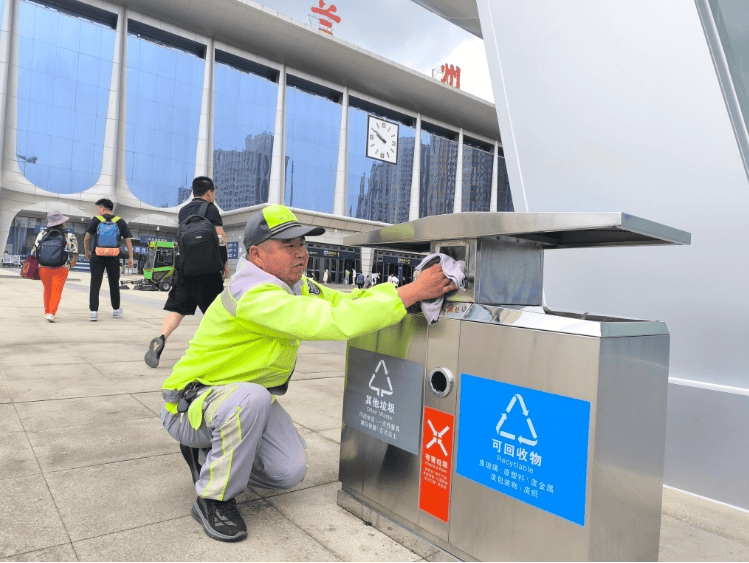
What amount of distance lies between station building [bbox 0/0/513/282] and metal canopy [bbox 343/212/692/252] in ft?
86.9

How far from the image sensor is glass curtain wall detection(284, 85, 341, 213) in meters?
37.0

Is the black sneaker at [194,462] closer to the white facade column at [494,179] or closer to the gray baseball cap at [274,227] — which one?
the gray baseball cap at [274,227]

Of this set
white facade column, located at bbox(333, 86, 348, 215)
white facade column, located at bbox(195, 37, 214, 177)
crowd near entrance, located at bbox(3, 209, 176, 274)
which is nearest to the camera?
crowd near entrance, located at bbox(3, 209, 176, 274)

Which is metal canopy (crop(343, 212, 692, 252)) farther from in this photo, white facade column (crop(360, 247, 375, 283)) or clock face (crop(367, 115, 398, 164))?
white facade column (crop(360, 247, 375, 283))

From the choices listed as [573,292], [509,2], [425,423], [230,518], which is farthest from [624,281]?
[230,518]

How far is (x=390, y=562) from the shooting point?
1.78 m

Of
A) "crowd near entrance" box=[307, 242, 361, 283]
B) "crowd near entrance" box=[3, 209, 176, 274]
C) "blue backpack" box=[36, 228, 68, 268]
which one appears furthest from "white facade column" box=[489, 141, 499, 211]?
"blue backpack" box=[36, 228, 68, 268]

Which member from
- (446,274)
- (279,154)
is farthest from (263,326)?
(279,154)

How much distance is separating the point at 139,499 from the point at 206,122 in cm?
3550

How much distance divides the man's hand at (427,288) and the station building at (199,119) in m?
26.7

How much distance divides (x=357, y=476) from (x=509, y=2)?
9.86ft

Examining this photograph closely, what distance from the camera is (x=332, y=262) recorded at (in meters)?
38.8

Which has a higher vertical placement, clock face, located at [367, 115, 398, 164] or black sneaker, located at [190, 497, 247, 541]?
clock face, located at [367, 115, 398, 164]

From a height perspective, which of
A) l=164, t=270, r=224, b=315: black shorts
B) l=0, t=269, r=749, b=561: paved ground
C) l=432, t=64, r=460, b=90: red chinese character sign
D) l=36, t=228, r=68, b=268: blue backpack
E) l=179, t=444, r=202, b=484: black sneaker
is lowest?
l=0, t=269, r=749, b=561: paved ground
